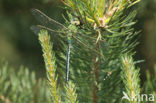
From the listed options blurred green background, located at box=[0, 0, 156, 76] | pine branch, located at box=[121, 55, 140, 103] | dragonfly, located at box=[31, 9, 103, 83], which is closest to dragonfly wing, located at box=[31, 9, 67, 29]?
dragonfly, located at box=[31, 9, 103, 83]

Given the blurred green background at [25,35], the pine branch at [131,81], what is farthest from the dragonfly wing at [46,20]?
the blurred green background at [25,35]

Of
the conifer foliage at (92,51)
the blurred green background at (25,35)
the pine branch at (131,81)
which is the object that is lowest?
the pine branch at (131,81)

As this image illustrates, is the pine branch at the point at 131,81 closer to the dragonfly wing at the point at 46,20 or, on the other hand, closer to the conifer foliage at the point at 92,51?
the conifer foliage at the point at 92,51

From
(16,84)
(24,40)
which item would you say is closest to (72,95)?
(16,84)

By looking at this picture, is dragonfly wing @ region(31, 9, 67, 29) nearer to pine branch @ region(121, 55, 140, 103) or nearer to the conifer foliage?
the conifer foliage

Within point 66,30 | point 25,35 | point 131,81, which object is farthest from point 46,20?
point 25,35

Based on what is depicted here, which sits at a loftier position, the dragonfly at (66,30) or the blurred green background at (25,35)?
the blurred green background at (25,35)

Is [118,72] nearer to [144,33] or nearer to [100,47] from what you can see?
[100,47]

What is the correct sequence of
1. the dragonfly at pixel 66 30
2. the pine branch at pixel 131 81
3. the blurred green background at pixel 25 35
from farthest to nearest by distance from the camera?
the blurred green background at pixel 25 35 < the dragonfly at pixel 66 30 < the pine branch at pixel 131 81

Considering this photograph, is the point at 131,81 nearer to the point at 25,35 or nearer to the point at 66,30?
the point at 66,30
